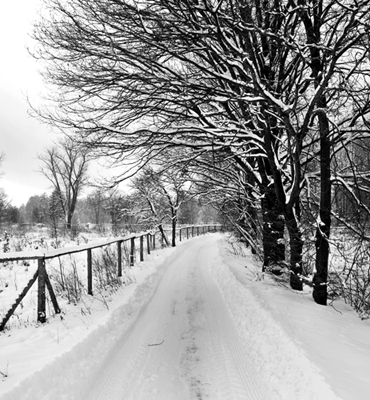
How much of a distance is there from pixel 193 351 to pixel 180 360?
1.05 feet

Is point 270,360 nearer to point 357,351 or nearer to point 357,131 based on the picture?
point 357,351

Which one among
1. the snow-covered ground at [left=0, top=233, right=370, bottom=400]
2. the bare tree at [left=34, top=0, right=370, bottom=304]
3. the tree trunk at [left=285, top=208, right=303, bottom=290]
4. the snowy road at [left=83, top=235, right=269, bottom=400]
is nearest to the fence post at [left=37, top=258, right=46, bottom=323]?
the snow-covered ground at [left=0, top=233, right=370, bottom=400]

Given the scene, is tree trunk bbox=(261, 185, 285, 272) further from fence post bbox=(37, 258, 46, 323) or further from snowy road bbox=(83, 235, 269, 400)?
fence post bbox=(37, 258, 46, 323)

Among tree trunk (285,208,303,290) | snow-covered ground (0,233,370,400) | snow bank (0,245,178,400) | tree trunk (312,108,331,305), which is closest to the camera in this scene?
snow bank (0,245,178,400)

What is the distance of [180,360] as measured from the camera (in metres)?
3.52

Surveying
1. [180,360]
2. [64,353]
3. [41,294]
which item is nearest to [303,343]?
[180,360]

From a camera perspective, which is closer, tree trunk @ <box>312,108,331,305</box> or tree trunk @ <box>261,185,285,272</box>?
tree trunk @ <box>312,108,331,305</box>

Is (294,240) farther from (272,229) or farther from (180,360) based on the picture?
(180,360)

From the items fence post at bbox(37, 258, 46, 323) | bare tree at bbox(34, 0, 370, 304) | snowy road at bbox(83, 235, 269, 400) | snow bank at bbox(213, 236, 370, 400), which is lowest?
snowy road at bbox(83, 235, 269, 400)

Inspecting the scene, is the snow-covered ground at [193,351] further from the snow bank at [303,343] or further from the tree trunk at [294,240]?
the tree trunk at [294,240]

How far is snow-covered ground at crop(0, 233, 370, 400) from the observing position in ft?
8.86

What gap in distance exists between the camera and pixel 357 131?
15.9 feet

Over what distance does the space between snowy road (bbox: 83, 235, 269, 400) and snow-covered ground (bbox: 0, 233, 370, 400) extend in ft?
0.04

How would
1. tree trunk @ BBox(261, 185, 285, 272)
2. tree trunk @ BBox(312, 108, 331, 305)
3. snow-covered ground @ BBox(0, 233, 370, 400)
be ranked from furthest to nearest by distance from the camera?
tree trunk @ BBox(261, 185, 285, 272)
tree trunk @ BBox(312, 108, 331, 305)
snow-covered ground @ BBox(0, 233, 370, 400)
